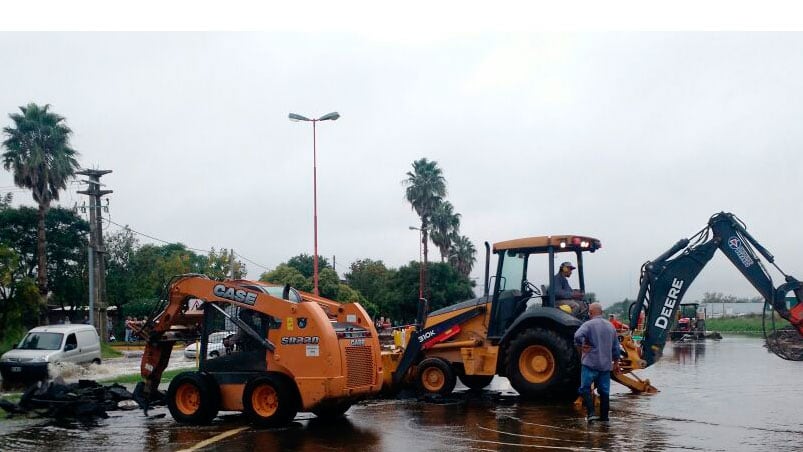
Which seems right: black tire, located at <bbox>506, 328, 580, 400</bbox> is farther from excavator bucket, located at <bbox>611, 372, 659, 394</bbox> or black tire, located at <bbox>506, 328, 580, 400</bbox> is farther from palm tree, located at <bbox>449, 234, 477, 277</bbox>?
palm tree, located at <bbox>449, 234, 477, 277</bbox>

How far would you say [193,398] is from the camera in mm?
11742

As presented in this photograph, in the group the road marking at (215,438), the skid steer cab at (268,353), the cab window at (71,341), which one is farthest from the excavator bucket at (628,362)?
the cab window at (71,341)

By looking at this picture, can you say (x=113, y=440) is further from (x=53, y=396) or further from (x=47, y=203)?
(x=47, y=203)

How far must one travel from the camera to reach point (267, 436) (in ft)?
34.2

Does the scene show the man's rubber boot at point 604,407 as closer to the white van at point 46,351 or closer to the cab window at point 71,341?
the white van at point 46,351

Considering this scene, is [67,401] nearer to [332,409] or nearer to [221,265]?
[332,409]

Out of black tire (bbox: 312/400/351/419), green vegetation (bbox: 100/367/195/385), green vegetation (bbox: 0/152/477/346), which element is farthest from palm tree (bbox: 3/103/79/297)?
black tire (bbox: 312/400/351/419)

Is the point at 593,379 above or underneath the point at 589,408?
above

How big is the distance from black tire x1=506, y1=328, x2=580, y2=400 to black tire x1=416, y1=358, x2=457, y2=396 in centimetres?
122

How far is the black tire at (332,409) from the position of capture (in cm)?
1114

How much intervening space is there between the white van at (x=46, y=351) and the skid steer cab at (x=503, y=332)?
33.1 feet

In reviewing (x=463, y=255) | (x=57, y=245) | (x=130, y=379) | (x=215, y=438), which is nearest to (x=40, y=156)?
(x=57, y=245)

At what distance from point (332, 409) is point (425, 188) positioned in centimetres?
4457

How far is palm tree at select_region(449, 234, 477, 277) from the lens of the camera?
6525 centimetres
